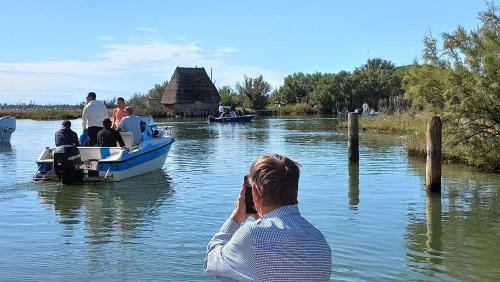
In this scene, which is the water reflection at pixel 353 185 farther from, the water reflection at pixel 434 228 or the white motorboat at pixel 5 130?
the white motorboat at pixel 5 130

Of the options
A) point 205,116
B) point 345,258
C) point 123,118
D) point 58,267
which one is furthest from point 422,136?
point 205,116

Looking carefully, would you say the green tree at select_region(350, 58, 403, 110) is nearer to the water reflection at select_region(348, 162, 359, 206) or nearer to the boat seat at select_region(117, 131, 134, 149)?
the water reflection at select_region(348, 162, 359, 206)

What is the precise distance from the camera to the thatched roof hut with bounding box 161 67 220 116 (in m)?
88.1

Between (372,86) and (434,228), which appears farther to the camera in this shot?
(372,86)

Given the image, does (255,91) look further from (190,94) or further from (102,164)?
(102,164)

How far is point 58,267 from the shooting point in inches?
314

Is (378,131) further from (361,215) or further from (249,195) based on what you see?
(249,195)

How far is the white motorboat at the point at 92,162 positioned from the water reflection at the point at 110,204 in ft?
0.88

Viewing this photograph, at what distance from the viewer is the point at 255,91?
101688 mm

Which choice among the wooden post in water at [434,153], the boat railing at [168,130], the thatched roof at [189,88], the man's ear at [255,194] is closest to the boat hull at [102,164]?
the boat railing at [168,130]

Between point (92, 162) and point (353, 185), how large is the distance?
707cm

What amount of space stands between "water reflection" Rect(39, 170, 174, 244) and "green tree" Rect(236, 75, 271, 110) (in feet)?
277

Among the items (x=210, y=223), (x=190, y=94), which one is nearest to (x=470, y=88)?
(x=210, y=223)

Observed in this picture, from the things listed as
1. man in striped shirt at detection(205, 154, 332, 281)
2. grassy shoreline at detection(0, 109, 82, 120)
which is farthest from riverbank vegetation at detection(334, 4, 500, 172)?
grassy shoreline at detection(0, 109, 82, 120)
